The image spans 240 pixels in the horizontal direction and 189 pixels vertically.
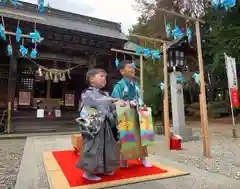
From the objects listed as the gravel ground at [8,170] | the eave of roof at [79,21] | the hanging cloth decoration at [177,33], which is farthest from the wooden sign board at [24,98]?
the hanging cloth decoration at [177,33]

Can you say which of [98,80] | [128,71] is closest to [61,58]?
[128,71]

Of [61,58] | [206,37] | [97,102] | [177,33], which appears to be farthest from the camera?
[206,37]

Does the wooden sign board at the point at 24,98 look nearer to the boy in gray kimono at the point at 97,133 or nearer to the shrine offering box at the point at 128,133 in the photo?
the boy in gray kimono at the point at 97,133

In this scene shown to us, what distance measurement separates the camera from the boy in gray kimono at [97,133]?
2.54 m

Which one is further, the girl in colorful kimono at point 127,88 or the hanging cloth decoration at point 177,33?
the hanging cloth decoration at point 177,33

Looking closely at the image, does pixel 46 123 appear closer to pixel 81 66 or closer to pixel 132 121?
pixel 81 66

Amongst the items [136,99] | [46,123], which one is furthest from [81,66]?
[136,99]

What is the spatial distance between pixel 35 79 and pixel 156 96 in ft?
27.3

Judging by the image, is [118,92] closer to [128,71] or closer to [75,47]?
[128,71]

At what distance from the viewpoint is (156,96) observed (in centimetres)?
1493

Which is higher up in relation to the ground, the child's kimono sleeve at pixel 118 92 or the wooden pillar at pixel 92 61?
the wooden pillar at pixel 92 61

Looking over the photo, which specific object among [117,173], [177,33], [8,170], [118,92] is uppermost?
[177,33]

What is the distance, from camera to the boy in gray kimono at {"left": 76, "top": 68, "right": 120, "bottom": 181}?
8.34ft

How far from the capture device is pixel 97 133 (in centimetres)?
263
